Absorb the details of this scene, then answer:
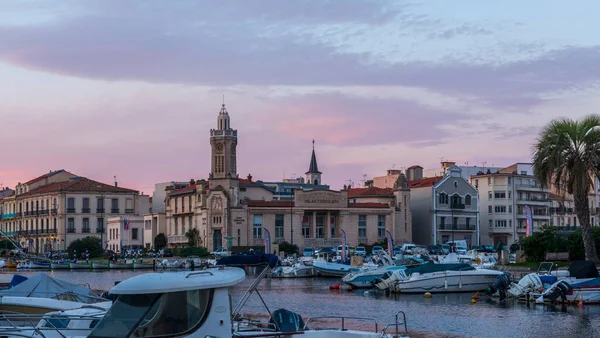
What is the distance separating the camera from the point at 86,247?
115m

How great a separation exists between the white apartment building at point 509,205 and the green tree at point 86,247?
5112 cm

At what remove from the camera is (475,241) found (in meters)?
120

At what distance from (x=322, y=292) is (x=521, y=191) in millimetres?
70315

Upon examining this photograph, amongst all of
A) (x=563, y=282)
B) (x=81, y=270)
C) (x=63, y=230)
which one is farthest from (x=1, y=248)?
(x=563, y=282)

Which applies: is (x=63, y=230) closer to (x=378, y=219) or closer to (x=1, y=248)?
(x=1, y=248)

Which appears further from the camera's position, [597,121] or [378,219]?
[378,219]

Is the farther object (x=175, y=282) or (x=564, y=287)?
(x=564, y=287)

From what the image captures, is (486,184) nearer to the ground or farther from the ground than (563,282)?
farther from the ground

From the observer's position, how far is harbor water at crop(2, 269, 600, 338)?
31953 millimetres

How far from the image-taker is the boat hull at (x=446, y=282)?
50.4 metres

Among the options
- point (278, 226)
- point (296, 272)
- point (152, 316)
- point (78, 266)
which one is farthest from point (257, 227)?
point (152, 316)

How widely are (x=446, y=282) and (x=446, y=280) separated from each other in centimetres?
11

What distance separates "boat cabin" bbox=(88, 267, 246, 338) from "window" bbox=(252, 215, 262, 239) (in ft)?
300

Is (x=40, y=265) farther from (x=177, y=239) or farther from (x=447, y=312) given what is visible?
(x=447, y=312)
